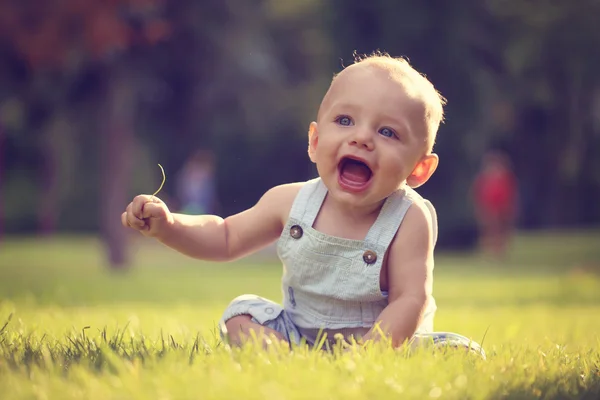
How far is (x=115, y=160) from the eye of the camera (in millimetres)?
15859

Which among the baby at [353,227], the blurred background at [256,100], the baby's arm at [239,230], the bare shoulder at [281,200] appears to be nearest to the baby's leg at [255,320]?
the baby at [353,227]

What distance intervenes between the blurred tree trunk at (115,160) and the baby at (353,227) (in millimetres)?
12204

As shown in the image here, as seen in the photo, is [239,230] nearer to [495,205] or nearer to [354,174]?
[354,174]

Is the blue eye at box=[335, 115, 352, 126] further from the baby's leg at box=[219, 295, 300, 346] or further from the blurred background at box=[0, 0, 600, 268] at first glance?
the blurred background at box=[0, 0, 600, 268]

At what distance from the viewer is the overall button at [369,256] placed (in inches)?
135

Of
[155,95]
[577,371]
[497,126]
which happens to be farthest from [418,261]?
[497,126]

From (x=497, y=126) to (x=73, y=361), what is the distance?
1067 inches

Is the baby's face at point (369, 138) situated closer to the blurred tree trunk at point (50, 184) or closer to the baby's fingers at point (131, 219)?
the baby's fingers at point (131, 219)

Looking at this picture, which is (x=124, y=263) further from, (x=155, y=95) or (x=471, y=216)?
(x=471, y=216)

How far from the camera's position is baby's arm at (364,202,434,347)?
129 inches

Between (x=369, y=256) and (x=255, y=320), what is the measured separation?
51 cm

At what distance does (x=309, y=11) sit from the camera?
26875 millimetres

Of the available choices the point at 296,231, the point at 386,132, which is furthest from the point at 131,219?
the point at 386,132

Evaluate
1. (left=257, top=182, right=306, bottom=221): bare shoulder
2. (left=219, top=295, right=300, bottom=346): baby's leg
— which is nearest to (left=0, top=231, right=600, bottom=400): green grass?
(left=219, top=295, right=300, bottom=346): baby's leg
